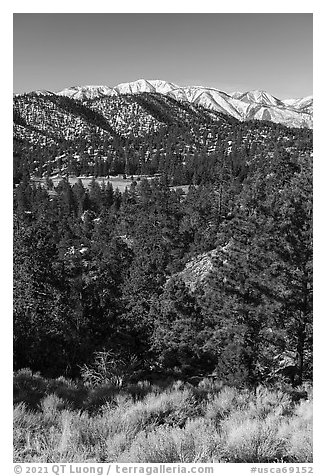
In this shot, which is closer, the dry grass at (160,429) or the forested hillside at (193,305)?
the dry grass at (160,429)

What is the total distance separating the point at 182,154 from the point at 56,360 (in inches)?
4494

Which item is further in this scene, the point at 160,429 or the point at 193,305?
the point at 193,305

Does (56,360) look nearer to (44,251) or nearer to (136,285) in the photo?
(44,251)

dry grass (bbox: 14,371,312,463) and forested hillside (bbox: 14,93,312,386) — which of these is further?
forested hillside (bbox: 14,93,312,386)

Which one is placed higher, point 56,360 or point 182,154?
point 182,154

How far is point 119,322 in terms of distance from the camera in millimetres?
20828

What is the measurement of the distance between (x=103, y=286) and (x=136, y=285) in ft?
10.3

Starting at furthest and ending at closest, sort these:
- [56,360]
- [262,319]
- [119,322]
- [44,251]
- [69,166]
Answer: [69,166] < [119,322] < [44,251] < [56,360] < [262,319]

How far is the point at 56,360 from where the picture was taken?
16469 millimetres

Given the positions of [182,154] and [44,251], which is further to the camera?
[182,154]

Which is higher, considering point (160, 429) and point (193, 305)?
point (160, 429)

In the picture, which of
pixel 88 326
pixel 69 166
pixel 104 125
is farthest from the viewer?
pixel 104 125
